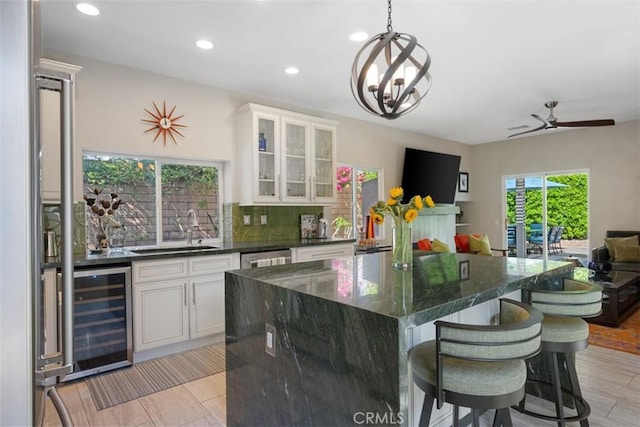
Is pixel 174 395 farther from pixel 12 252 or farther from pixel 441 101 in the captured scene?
pixel 441 101

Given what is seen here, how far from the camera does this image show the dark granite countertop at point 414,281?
4.69 feet

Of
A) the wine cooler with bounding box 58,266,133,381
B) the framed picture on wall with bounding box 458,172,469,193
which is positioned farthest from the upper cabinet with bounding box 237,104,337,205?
the framed picture on wall with bounding box 458,172,469,193

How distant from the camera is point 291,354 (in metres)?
1.67

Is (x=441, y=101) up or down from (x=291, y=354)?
up

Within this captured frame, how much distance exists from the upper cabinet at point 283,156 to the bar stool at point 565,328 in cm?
299

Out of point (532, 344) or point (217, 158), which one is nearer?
point (532, 344)

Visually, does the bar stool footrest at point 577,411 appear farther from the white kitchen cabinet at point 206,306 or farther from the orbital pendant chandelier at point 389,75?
the white kitchen cabinet at point 206,306

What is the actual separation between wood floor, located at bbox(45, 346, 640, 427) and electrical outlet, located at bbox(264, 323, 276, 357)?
849mm

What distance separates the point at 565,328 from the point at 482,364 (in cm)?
78

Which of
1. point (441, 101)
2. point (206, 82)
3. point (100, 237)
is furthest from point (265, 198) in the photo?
point (441, 101)

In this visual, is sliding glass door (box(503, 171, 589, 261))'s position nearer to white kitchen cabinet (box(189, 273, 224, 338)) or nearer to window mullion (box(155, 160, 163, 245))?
white kitchen cabinet (box(189, 273, 224, 338))

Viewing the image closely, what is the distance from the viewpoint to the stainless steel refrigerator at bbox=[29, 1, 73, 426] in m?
0.72

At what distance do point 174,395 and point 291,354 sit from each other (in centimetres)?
148

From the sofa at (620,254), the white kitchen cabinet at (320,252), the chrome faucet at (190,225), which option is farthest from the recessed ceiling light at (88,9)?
the sofa at (620,254)
